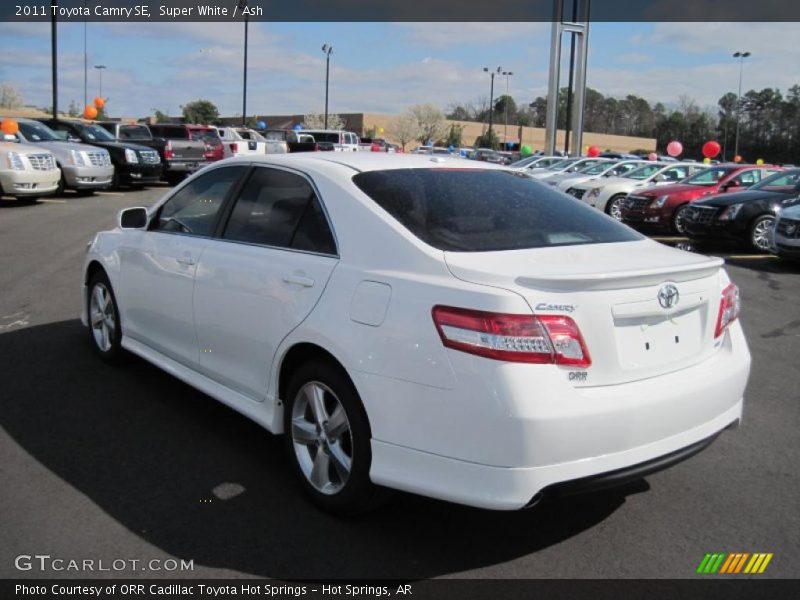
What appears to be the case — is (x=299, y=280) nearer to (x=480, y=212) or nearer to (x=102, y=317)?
(x=480, y=212)

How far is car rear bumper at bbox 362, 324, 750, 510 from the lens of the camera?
269 cm

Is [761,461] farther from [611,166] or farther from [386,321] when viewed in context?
[611,166]

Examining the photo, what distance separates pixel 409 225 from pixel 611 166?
18767 millimetres

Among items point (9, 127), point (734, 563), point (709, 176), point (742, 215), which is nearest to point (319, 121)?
point (9, 127)

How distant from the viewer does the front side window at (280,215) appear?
3.63 metres

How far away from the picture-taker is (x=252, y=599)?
9.17 feet

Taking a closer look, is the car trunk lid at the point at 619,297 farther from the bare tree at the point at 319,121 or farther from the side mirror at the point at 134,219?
the bare tree at the point at 319,121

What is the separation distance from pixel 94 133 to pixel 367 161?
68.5 feet

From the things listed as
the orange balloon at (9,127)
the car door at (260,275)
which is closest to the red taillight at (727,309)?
the car door at (260,275)

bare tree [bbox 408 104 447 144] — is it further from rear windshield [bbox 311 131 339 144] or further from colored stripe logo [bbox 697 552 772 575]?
colored stripe logo [bbox 697 552 772 575]

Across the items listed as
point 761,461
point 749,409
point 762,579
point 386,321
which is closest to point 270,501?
point 386,321

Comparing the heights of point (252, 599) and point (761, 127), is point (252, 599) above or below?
below
